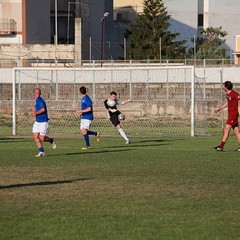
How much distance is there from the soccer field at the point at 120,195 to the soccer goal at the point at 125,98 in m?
16.6

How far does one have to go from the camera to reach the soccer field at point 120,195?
495 inches

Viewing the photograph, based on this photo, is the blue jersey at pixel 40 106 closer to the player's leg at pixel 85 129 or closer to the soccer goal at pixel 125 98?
the player's leg at pixel 85 129

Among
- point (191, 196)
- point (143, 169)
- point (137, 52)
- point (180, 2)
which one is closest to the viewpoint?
point (191, 196)

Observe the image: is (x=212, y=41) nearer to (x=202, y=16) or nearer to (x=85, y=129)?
(x=202, y=16)

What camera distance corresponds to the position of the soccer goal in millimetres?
44438

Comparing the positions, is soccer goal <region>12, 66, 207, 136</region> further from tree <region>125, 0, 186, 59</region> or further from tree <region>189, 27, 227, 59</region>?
tree <region>189, 27, 227, 59</region>

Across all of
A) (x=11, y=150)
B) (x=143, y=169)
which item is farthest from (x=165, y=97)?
(x=143, y=169)

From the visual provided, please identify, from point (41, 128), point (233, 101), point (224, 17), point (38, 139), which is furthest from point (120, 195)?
point (224, 17)

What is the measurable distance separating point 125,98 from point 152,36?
41.9 m

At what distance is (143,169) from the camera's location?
69.6 feet

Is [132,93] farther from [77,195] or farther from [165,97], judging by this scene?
[77,195]

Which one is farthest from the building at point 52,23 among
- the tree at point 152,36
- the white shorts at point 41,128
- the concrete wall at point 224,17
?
the white shorts at point 41,128

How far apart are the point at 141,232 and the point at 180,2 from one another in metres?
96.7

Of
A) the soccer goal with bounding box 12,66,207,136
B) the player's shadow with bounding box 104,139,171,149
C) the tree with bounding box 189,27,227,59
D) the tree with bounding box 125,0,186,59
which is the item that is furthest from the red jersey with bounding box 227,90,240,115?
the tree with bounding box 189,27,227,59
